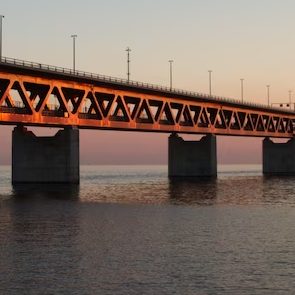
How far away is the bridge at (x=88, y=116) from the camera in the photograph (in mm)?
78500

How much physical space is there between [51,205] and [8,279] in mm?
33017

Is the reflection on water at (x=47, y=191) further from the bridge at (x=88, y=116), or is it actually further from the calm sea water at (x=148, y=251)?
the calm sea water at (x=148, y=251)

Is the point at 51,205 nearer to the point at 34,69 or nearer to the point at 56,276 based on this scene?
the point at 34,69

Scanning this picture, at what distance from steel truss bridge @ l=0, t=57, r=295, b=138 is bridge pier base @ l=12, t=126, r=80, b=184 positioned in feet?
8.89

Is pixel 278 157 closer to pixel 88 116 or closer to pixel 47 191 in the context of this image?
pixel 88 116

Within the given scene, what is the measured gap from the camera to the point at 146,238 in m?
31.8

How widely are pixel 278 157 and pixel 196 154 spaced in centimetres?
4059

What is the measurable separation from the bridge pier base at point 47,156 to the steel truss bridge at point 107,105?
2.71 meters

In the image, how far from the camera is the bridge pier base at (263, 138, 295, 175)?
511 feet

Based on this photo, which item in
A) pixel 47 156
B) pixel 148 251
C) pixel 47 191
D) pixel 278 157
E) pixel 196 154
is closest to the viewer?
pixel 148 251

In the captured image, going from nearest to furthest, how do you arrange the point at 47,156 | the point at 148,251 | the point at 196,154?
1. the point at 148,251
2. the point at 47,156
3. the point at 196,154

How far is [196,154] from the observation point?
123500 millimetres

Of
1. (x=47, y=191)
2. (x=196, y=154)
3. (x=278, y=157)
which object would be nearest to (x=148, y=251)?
(x=47, y=191)

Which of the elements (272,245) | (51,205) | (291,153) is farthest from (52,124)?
(291,153)
